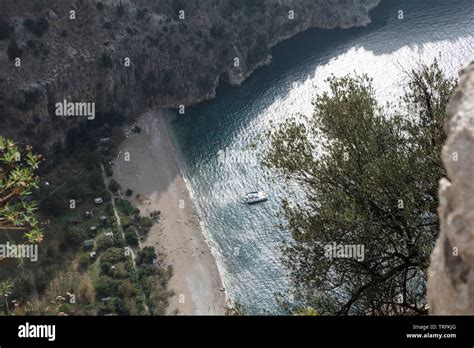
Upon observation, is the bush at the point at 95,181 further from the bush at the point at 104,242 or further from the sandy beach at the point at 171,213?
the bush at the point at 104,242

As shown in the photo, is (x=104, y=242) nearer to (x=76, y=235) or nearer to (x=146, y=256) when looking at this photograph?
(x=76, y=235)

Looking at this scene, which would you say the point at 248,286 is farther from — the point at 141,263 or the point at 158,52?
the point at 158,52

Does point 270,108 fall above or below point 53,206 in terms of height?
above

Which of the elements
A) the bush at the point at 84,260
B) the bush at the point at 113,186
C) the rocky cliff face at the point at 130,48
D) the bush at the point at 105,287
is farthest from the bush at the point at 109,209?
the rocky cliff face at the point at 130,48

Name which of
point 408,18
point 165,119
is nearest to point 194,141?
point 165,119

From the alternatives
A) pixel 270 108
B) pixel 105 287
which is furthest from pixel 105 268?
pixel 270 108
